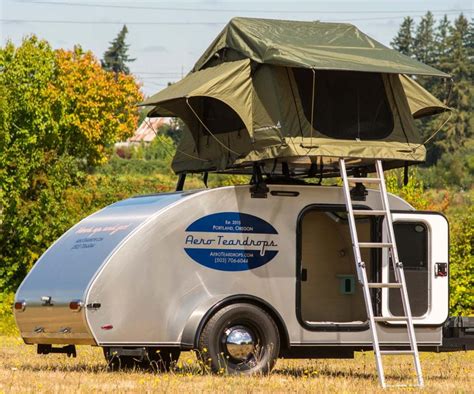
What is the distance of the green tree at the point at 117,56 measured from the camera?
135000 millimetres

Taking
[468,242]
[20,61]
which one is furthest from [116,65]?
[468,242]

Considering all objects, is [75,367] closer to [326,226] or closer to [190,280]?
[190,280]

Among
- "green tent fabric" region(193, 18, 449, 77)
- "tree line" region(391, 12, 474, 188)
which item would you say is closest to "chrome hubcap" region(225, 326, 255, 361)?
"green tent fabric" region(193, 18, 449, 77)

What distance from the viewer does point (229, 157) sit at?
15.4 metres

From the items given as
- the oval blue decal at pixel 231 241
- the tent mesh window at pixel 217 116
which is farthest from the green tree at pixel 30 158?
the oval blue decal at pixel 231 241

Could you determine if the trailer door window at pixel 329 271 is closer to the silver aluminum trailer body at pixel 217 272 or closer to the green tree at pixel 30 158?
the silver aluminum trailer body at pixel 217 272

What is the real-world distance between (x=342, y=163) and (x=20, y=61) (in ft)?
98.7

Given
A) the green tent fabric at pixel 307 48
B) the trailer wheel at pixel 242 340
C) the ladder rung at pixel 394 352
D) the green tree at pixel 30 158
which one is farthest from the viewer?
the green tree at pixel 30 158

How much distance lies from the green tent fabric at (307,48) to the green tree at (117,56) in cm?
11984

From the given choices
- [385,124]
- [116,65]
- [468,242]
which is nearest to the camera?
[385,124]

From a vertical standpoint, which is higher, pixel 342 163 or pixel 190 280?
pixel 342 163

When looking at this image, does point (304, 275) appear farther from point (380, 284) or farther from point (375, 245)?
point (380, 284)

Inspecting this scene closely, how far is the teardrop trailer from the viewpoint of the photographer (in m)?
14.1

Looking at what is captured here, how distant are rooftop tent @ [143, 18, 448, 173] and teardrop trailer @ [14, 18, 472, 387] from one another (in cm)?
2
